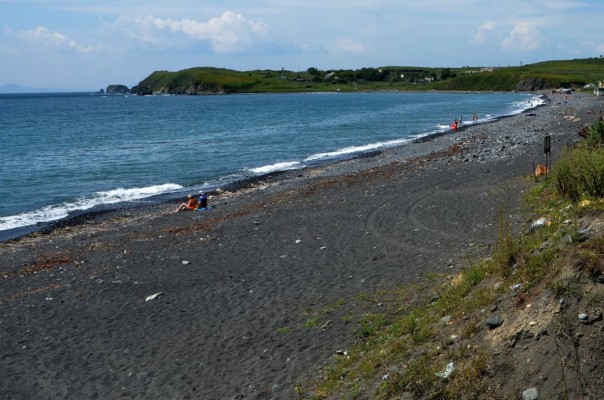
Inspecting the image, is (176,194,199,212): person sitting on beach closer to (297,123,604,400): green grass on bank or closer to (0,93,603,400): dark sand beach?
(0,93,603,400): dark sand beach

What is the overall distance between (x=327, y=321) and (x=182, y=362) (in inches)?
118

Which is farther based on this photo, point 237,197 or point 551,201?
point 237,197

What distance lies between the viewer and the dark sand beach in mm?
11695

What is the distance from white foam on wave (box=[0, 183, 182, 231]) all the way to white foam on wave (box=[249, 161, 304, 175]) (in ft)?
20.3

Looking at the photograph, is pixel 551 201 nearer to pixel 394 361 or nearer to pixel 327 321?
pixel 327 321

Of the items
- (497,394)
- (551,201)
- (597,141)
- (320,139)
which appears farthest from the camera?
(320,139)

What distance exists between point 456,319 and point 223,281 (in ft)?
26.5

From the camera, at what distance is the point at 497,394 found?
7.44 metres

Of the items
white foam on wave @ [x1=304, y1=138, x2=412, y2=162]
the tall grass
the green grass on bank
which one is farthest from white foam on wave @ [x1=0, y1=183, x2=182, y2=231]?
the tall grass

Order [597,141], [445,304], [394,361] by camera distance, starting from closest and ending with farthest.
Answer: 1. [394,361]
2. [445,304]
3. [597,141]

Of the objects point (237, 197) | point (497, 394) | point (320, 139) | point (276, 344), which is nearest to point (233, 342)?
point (276, 344)

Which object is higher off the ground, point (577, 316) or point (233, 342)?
point (577, 316)

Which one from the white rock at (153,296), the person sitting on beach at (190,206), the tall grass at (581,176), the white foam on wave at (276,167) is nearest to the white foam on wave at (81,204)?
the person sitting on beach at (190,206)

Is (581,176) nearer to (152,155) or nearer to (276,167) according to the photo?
(276,167)
